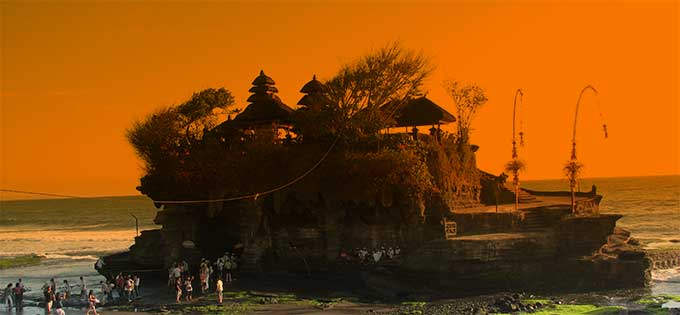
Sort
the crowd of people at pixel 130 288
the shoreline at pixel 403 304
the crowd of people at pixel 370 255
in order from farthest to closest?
the crowd of people at pixel 370 255 → the crowd of people at pixel 130 288 → the shoreline at pixel 403 304

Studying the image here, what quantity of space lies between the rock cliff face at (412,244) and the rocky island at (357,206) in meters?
0.06

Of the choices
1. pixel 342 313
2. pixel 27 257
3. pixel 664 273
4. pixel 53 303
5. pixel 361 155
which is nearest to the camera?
pixel 342 313

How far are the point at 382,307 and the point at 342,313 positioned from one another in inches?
84.2

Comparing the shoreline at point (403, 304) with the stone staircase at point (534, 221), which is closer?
the shoreline at point (403, 304)

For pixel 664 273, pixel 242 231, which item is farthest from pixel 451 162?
pixel 664 273

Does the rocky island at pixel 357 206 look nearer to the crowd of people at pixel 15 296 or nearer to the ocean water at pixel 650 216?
the crowd of people at pixel 15 296

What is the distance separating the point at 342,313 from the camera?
2920cm

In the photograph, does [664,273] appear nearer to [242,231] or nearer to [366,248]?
[366,248]

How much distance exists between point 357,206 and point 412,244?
10.7ft

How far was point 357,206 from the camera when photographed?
3644cm

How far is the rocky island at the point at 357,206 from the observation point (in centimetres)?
3384

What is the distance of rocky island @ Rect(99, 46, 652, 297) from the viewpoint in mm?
33844

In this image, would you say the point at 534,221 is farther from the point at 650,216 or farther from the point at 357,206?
the point at 650,216

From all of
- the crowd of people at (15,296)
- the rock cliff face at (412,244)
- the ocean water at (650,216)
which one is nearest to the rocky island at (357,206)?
the rock cliff face at (412,244)
